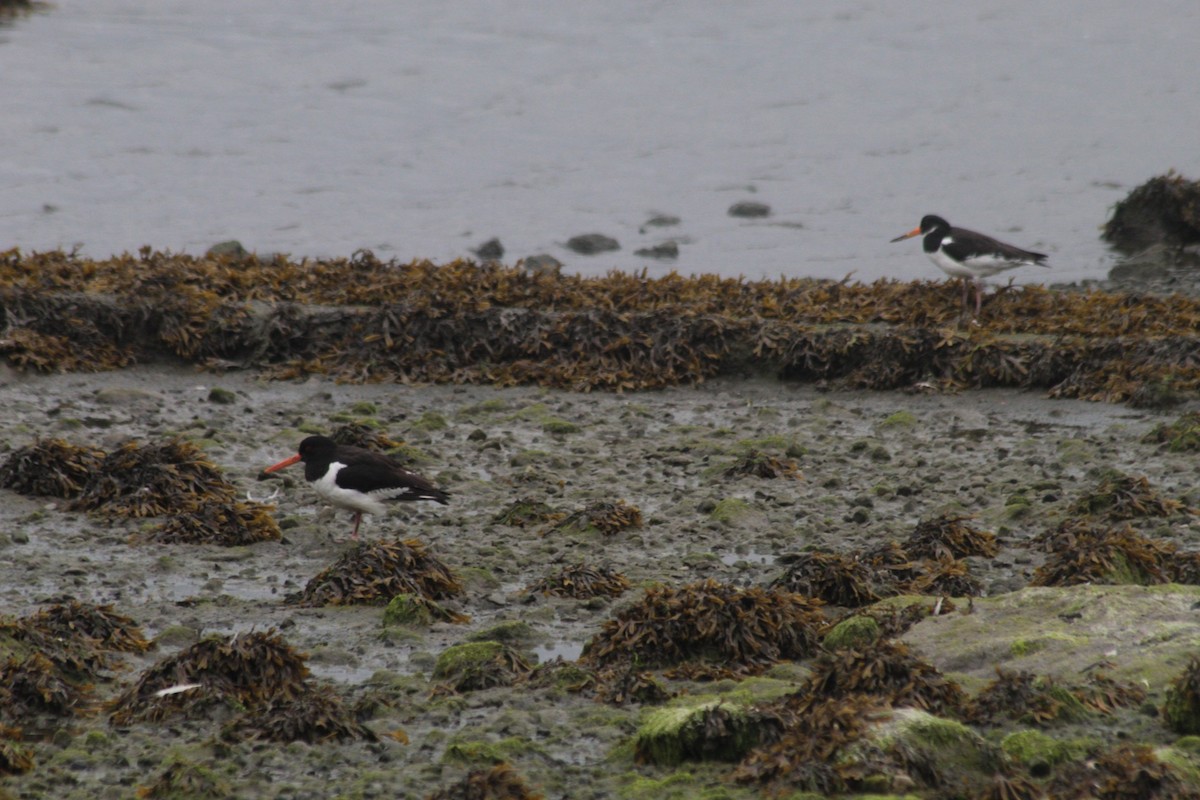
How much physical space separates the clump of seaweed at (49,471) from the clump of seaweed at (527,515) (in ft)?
7.72

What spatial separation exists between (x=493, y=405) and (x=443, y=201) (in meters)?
9.21

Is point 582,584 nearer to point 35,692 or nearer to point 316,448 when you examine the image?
point 316,448

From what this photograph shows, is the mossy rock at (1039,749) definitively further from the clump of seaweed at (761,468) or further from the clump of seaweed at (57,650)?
the clump of seaweed at (761,468)

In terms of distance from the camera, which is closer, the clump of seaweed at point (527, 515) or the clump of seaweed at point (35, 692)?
the clump of seaweed at point (35, 692)

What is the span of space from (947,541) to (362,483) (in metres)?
3.03

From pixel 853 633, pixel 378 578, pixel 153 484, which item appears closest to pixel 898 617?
pixel 853 633

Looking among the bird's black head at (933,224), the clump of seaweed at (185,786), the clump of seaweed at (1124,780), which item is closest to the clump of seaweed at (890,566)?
the clump of seaweed at (1124,780)

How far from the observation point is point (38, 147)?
68.7 feet

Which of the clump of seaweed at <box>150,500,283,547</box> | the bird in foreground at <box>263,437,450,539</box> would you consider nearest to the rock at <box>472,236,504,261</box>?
the bird in foreground at <box>263,437,450,539</box>

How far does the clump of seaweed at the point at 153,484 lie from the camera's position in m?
7.83

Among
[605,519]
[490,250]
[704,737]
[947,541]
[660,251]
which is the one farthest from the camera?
[660,251]

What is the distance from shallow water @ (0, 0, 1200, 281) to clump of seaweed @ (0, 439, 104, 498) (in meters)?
8.08

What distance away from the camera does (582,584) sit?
6.83 meters

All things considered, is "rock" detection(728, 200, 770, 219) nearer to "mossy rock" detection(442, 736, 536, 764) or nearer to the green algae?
"mossy rock" detection(442, 736, 536, 764)
